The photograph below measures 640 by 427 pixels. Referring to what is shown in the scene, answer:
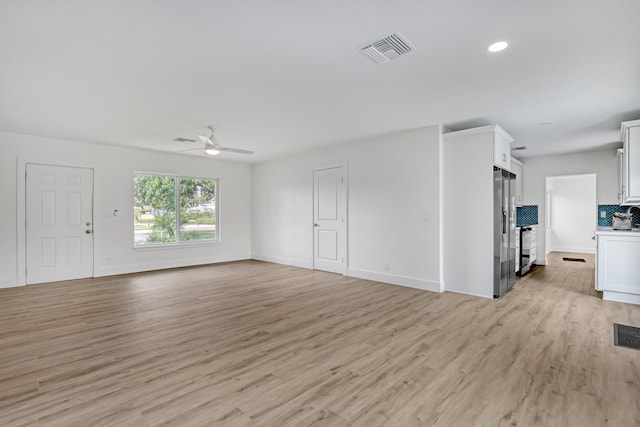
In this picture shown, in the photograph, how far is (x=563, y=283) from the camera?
562 cm

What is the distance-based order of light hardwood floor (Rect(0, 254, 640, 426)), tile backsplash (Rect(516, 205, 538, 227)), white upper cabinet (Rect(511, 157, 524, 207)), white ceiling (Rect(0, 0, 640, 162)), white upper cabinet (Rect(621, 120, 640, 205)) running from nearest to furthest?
light hardwood floor (Rect(0, 254, 640, 426)) < white ceiling (Rect(0, 0, 640, 162)) < white upper cabinet (Rect(621, 120, 640, 205)) < white upper cabinet (Rect(511, 157, 524, 207)) < tile backsplash (Rect(516, 205, 538, 227))

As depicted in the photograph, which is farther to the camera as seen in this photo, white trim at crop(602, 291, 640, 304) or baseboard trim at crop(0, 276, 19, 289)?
baseboard trim at crop(0, 276, 19, 289)

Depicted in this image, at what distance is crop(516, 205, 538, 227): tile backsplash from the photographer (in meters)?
7.58

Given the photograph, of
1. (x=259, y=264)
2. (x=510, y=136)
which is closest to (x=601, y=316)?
(x=510, y=136)

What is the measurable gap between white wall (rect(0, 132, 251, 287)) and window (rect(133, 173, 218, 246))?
0.17 metres

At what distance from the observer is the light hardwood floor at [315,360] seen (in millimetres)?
2018

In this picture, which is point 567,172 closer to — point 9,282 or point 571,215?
point 571,215

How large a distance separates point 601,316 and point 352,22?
4.44m

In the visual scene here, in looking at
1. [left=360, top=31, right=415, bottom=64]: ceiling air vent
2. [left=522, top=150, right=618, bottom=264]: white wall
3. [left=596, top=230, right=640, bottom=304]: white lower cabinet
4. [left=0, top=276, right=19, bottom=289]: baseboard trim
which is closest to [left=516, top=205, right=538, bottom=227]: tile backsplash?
[left=522, top=150, right=618, bottom=264]: white wall

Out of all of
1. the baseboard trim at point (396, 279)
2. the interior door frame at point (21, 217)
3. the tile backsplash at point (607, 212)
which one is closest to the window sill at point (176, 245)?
the interior door frame at point (21, 217)

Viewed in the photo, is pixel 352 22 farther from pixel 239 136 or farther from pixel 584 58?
pixel 239 136

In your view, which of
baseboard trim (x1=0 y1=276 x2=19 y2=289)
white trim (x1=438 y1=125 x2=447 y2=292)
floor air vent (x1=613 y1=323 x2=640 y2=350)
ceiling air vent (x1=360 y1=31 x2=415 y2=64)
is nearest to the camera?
ceiling air vent (x1=360 y1=31 x2=415 y2=64)

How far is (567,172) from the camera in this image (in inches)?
280

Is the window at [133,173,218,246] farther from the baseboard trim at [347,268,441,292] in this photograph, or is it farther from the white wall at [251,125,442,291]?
the baseboard trim at [347,268,441,292]
